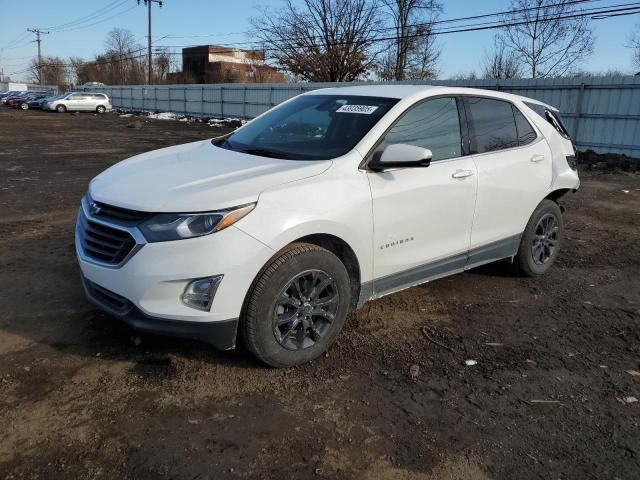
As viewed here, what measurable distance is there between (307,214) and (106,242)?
121 centimetres

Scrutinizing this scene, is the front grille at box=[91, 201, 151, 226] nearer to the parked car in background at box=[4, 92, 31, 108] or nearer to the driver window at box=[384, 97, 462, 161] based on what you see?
the driver window at box=[384, 97, 462, 161]

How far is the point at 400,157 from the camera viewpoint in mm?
3375

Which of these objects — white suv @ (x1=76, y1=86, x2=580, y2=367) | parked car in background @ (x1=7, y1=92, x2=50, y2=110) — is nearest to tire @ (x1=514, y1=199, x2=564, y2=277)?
white suv @ (x1=76, y1=86, x2=580, y2=367)

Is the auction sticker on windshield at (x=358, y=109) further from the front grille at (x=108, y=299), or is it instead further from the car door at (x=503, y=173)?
the front grille at (x=108, y=299)

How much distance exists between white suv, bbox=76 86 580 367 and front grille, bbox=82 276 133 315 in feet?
0.04

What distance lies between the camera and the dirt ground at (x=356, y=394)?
250 centimetres

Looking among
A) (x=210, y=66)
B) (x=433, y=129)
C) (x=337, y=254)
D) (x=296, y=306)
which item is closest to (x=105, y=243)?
(x=296, y=306)

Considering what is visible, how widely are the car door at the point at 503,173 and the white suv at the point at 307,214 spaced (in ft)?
0.05

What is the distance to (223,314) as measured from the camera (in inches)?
115

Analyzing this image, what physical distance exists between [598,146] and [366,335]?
1406 cm

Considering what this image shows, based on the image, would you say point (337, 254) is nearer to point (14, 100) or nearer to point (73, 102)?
point (73, 102)

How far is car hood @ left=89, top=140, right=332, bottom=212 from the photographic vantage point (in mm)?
2908

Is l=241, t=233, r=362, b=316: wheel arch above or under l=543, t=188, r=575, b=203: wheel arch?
under

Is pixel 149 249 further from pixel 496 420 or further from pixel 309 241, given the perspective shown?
pixel 496 420
